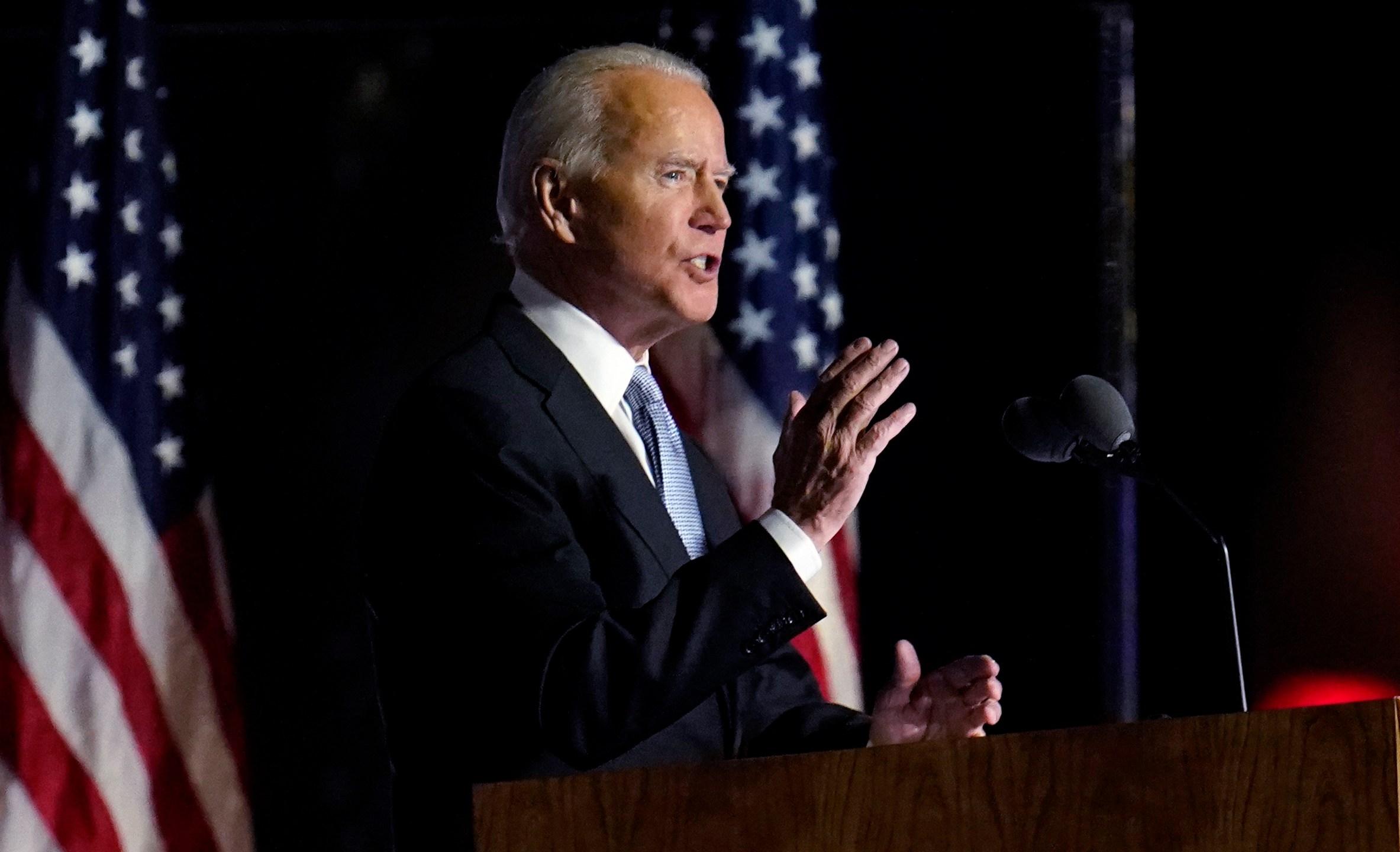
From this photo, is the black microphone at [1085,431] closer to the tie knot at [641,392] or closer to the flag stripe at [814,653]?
the tie knot at [641,392]

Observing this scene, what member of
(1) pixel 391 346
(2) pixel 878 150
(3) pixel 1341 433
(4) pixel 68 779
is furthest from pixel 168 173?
(3) pixel 1341 433

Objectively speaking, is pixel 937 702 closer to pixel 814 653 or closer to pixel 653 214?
pixel 653 214

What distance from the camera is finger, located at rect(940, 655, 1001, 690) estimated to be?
1.74 metres

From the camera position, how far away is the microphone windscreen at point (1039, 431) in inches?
82.9

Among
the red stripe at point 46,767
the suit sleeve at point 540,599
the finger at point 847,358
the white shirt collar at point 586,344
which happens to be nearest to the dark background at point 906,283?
the red stripe at point 46,767

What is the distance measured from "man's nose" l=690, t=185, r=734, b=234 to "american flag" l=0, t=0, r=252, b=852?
4.93 ft

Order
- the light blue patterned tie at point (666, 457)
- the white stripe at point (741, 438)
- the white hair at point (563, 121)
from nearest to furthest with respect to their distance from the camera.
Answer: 1. the light blue patterned tie at point (666, 457)
2. the white hair at point (563, 121)
3. the white stripe at point (741, 438)

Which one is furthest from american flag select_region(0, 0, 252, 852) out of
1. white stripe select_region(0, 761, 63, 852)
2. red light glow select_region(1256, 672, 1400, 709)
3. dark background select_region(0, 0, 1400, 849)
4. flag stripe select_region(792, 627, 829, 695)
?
red light glow select_region(1256, 672, 1400, 709)

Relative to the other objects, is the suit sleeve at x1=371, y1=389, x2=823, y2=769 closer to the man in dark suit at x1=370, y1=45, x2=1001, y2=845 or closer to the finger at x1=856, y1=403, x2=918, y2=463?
the man in dark suit at x1=370, y1=45, x2=1001, y2=845

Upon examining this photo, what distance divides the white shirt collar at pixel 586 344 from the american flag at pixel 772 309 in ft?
3.33

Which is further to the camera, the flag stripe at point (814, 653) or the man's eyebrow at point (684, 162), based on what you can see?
the flag stripe at point (814, 653)

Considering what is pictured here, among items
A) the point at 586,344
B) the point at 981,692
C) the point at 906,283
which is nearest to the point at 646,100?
the point at 586,344

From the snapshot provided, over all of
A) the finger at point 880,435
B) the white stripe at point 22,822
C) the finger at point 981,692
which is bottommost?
the white stripe at point 22,822

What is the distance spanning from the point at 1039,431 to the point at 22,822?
2122 millimetres
